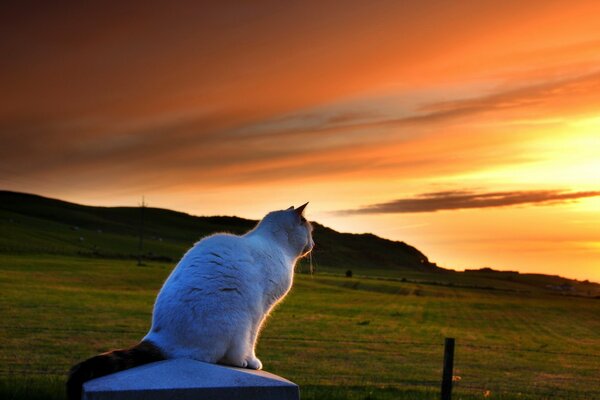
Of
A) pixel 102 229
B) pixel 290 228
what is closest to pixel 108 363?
pixel 290 228

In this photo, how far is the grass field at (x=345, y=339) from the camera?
68.3ft

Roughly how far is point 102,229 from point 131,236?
968 centimetres

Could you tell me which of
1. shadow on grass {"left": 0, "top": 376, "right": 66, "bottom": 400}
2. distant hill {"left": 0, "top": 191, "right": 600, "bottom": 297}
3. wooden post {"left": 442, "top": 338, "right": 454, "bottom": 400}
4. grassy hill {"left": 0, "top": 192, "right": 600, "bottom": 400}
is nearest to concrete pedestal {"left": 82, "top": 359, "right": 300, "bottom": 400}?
grassy hill {"left": 0, "top": 192, "right": 600, "bottom": 400}

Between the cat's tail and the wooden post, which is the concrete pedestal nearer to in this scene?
the cat's tail

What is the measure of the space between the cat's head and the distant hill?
227 ft

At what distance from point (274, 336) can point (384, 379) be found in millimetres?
13136

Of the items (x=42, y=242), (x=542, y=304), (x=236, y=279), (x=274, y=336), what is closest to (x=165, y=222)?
(x=42, y=242)

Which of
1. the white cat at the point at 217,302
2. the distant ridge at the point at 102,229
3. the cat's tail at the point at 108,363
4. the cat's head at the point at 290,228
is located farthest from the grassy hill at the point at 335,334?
the cat's tail at the point at 108,363

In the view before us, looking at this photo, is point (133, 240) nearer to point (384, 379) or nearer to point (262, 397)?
point (384, 379)

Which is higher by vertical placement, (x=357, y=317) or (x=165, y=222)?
(x=165, y=222)

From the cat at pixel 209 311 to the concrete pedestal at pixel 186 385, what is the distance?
283 millimetres

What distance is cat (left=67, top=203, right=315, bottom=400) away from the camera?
18.2ft

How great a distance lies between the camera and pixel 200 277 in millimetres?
5684

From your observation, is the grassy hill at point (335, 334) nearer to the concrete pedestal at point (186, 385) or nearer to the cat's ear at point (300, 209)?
the cat's ear at point (300, 209)
